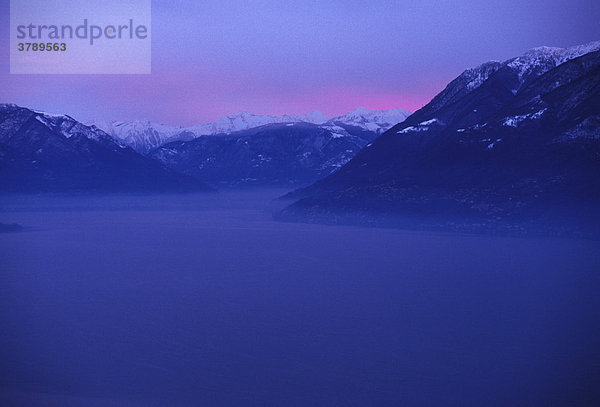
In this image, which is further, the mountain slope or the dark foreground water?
the mountain slope

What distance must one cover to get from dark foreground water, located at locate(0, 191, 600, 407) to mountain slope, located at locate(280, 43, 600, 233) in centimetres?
3033

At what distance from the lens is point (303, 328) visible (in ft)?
172

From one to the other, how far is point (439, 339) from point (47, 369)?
2672 cm

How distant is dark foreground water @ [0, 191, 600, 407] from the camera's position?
124 feet

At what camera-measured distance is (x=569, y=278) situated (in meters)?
76.4

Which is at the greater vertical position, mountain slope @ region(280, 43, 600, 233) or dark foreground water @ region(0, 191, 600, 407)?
mountain slope @ region(280, 43, 600, 233)

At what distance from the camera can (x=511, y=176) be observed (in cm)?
15188

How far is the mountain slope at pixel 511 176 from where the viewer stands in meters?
136

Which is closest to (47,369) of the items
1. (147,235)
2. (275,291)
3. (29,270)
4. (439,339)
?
(439,339)

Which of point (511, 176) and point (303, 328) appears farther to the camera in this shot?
point (511, 176)

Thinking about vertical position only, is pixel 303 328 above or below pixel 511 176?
below

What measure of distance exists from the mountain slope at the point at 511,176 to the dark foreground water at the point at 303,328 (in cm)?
3033

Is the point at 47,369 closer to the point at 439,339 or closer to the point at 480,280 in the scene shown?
the point at 439,339

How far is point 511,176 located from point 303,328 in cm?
11132
